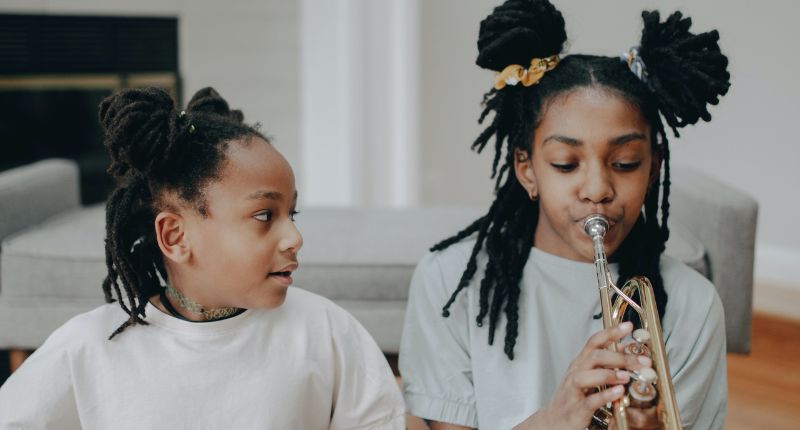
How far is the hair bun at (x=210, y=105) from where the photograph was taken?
111 cm

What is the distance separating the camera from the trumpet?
0.90m

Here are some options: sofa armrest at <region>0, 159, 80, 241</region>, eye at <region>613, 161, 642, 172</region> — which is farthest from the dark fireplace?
eye at <region>613, 161, 642, 172</region>

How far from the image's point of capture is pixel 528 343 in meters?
1.19

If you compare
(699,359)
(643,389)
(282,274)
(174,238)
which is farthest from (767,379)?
(174,238)

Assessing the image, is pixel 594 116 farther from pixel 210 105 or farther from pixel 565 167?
pixel 210 105

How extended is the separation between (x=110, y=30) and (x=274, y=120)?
718mm

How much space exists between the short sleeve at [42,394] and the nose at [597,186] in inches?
25.5

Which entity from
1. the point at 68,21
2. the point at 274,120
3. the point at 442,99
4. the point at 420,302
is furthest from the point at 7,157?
the point at 420,302

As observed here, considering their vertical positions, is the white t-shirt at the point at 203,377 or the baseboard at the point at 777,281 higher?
the white t-shirt at the point at 203,377

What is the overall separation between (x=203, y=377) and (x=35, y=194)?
1166 millimetres

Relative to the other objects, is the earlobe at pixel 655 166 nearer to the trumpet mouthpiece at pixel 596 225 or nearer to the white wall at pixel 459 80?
the trumpet mouthpiece at pixel 596 225

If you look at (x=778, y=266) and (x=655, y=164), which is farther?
(x=778, y=266)

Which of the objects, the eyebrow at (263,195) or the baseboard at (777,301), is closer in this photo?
the eyebrow at (263,195)

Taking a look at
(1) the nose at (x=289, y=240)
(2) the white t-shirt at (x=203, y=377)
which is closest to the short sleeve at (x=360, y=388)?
(2) the white t-shirt at (x=203, y=377)
